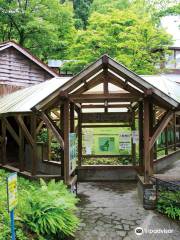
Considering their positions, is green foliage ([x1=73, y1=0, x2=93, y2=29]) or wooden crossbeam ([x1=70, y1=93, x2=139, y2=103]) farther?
green foliage ([x1=73, y1=0, x2=93, y2=29])

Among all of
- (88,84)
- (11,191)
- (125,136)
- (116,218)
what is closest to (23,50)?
(125,136)

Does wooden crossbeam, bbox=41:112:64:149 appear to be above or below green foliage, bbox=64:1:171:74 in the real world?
below

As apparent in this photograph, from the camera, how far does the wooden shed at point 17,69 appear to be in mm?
15367

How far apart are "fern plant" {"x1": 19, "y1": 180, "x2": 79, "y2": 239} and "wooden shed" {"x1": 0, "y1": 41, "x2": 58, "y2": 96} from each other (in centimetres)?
996

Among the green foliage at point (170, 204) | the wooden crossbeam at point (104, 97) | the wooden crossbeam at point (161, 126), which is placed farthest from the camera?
the wooden crossbeam at point (104, 97)

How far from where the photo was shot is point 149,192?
25.6ft

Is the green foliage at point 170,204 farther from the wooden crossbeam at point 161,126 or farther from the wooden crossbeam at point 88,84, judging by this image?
the wooden crossbeam at point 88,84

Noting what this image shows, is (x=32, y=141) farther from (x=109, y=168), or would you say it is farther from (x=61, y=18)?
(x=61, y=18)

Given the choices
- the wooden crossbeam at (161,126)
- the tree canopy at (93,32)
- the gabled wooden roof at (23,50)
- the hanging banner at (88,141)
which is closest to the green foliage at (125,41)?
the tree canopy at (93,32)

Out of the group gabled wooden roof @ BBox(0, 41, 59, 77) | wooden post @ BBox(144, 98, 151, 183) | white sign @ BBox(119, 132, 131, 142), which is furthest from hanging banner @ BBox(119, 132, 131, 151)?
gabled wooden roof @ BBox(0, 41, 59, 77)

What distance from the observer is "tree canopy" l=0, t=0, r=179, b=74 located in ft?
56.2

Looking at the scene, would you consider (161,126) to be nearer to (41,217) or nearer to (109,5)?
(41,217)

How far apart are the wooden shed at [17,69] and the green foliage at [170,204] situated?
1030cm

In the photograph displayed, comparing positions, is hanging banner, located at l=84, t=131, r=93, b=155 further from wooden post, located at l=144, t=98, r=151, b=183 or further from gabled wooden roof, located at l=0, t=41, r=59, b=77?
gabled wooden roof, located at l=0, t=41, r=59, b=77
